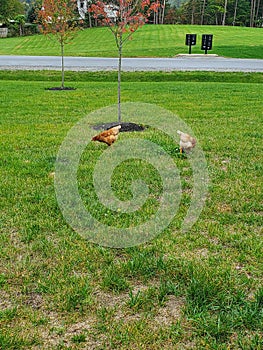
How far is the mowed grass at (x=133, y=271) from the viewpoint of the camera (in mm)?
2117

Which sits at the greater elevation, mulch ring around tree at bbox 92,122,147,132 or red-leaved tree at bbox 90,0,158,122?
red-leaved tree at bbox 90,0,158,122

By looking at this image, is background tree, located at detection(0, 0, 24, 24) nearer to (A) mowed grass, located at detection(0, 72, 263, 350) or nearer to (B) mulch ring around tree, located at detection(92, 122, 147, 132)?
(B) mulch ring around tree, located at detection(92, 122, 147, 132)

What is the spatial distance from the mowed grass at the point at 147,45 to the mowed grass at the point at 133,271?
68.2 ft

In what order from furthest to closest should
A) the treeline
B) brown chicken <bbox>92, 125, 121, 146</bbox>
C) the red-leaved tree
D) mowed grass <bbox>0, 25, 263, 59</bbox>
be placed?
the treeline < mowed grass <bbox>0, 25, 263, 59</bbox> < the red-leaved tree < brown chicken <bbox>92, 125, 121, 146</bbox>

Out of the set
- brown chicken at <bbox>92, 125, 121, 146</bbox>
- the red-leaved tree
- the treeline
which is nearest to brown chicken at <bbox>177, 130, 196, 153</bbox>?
brown chicken at <bbox>92, 125, 121, 146</bbox>

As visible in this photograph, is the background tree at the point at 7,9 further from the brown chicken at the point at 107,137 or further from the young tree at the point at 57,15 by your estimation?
the brown chicken at the point at 107,137

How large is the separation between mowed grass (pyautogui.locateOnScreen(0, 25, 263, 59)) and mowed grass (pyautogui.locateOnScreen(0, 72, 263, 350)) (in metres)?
20.8

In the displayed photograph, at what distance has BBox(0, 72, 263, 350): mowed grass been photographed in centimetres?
212

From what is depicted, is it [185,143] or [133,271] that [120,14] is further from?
[133,271]

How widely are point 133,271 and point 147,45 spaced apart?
99.7 ft

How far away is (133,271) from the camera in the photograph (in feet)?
8.65

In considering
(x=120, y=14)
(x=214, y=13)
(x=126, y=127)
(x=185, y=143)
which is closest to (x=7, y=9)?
(x=214, y=13)

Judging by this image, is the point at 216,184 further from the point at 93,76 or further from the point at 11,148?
the point at 93,76

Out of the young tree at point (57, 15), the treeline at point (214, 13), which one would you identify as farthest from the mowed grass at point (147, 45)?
the treeline at point (214, 13)
